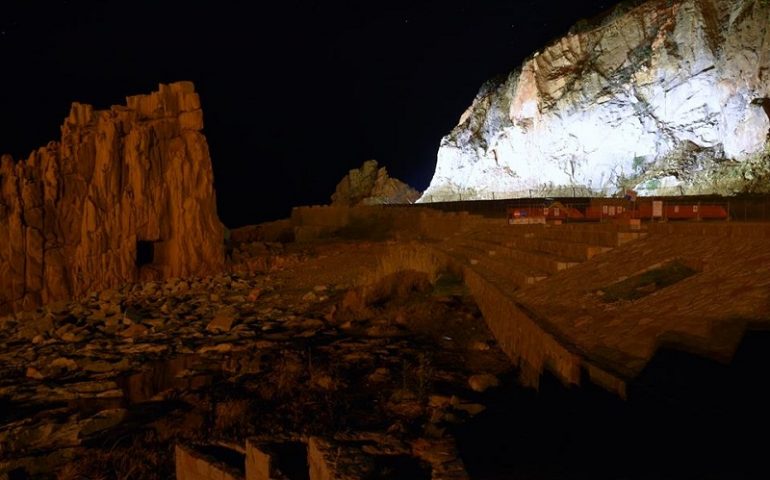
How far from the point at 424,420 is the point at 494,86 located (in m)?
44.6

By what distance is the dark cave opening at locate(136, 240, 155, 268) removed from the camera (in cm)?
2072

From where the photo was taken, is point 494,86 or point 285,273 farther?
point 494,86

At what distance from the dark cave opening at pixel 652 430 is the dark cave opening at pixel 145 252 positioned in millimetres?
17824

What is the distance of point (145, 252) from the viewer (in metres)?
21.3

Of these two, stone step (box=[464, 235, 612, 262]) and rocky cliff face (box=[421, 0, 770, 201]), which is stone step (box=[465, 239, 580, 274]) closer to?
stone step (box=[464, 235, 612, 262])

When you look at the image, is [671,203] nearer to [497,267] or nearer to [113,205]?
[497,267]

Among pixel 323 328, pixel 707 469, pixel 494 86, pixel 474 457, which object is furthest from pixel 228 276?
pixel 494 86

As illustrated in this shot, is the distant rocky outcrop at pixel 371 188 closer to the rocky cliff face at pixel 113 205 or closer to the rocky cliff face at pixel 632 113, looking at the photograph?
the rocky cliff face at pixel 632 113

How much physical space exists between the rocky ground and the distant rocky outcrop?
29.3m

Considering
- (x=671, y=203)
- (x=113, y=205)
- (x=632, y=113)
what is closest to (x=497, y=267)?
(x=671, y=203)

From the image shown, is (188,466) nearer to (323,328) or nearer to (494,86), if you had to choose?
(323,328)

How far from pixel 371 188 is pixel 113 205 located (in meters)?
27.8

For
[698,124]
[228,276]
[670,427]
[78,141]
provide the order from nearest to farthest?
[670,427], [228,276], [78,141], [698,124]

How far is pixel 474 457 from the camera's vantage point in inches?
196
